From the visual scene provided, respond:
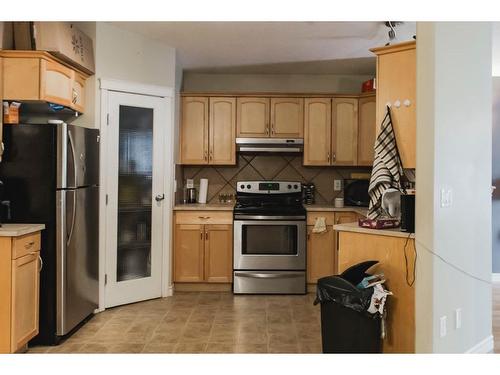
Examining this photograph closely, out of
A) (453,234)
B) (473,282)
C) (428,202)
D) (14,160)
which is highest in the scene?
(14,160)

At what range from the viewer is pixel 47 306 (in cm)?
351

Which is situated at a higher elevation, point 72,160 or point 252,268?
point 72,160

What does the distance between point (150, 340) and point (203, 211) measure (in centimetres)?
178

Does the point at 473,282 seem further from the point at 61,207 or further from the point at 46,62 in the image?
the point at 46,62

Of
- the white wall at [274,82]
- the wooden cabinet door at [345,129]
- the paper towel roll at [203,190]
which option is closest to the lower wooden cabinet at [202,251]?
the paper towel roll at [203,190]

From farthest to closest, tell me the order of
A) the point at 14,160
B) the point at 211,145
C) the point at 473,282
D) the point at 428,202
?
1. the point at 211,145
2. the point at 14,160
3. the point at 473,282
4. the point at 428,202

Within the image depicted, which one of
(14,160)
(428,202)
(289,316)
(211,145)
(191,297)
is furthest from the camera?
(211,145)

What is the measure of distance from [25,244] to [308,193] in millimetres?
3308

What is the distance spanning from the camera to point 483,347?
3.20m

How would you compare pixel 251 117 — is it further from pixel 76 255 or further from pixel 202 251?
pixel 76 255

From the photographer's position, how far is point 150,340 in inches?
143

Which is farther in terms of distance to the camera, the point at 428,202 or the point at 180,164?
the point at 180,164

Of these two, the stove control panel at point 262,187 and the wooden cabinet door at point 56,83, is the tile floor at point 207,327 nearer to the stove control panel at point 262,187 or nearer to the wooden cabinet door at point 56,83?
the stove control panel at point 262,187

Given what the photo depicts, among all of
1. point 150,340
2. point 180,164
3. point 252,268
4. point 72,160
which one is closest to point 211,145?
point 180,164
